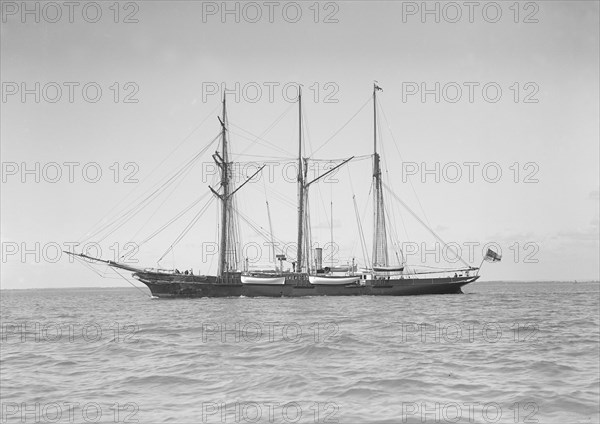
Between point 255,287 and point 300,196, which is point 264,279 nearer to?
point 255,287

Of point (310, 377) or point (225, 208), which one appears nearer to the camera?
point (310, 377)

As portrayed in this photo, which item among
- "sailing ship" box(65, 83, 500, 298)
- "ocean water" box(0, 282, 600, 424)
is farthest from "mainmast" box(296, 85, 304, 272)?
"ocean water" box(0, 282, 600, 424)

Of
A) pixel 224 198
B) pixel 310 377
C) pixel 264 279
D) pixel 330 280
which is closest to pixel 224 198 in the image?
pixel 224 198

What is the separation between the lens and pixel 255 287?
7825 centimetres

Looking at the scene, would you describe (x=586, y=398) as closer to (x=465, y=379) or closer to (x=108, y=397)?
(x=465, y=379)

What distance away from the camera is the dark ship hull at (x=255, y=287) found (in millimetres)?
77812

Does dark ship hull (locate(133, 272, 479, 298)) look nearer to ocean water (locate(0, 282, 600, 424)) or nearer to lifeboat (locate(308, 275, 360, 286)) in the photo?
lifeboat (locate(308, 275, 360, 286))

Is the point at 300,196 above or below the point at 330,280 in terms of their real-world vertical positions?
above

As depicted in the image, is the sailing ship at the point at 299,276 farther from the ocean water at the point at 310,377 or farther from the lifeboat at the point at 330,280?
the ocean water at the point at 310,377

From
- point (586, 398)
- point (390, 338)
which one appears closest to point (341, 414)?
point (586, 398)

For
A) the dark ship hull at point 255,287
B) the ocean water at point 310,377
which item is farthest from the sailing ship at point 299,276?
the ocean water at point 310,377

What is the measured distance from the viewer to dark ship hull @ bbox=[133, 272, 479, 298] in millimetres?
77812

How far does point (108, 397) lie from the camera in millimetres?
15141

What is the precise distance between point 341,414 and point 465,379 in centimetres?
465
